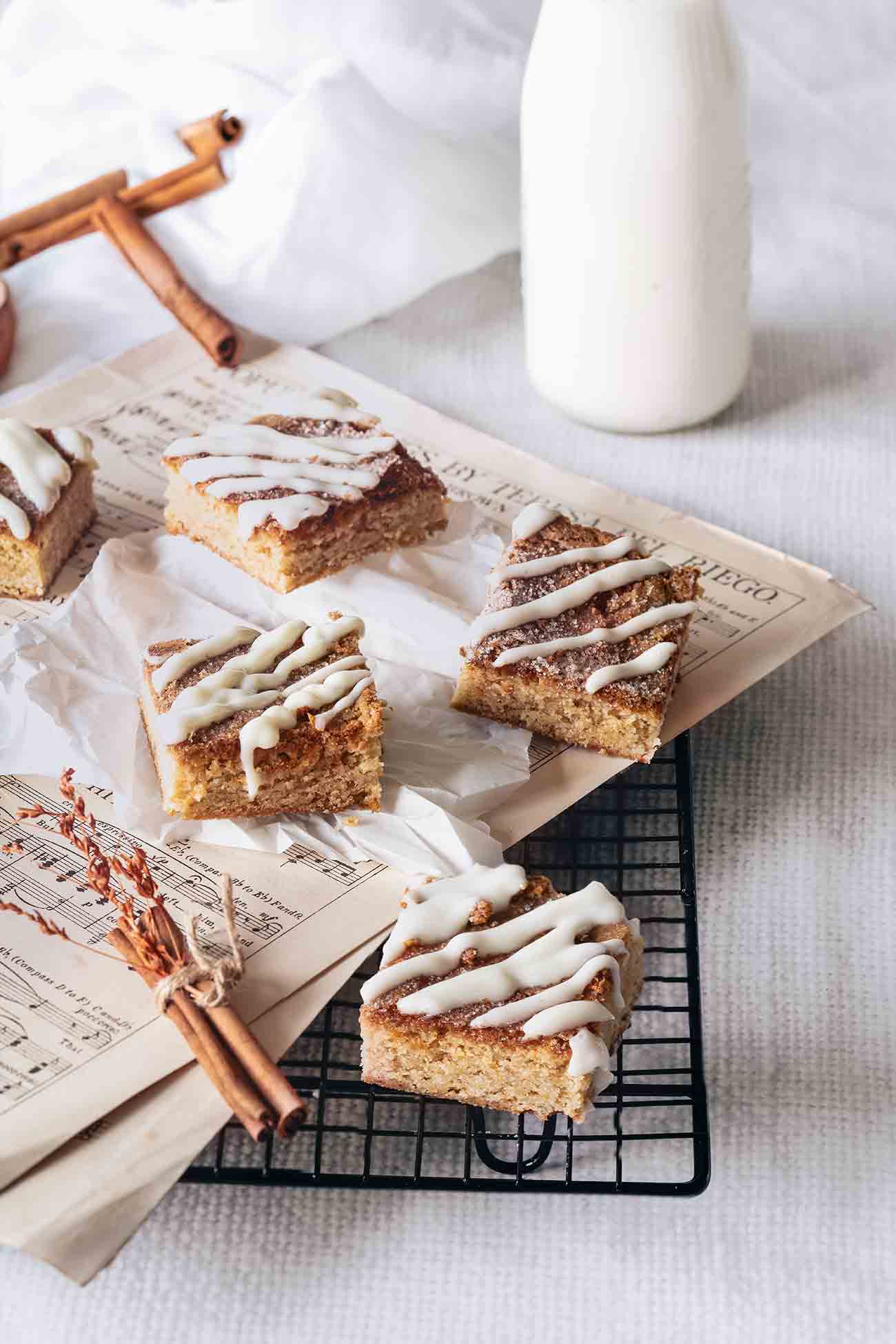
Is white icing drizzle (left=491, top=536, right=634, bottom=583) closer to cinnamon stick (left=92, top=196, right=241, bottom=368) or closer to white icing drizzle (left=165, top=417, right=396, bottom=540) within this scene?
white icing drizzle (left=165, top=417, right=396, bottom=540)

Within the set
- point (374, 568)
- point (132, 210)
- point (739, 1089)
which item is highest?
point (132, 210)

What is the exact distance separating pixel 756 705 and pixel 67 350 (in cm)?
158

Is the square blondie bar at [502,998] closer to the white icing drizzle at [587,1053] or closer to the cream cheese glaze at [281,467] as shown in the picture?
the white icing drizzle at [587,1053]

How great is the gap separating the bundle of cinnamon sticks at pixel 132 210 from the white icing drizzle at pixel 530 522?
3.36ft

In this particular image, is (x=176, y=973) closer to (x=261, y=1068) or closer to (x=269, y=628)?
(x=261, y=1068)

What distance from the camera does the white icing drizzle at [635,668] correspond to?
1.89 m

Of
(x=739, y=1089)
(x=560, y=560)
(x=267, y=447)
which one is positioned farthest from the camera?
(x=267, y=447)

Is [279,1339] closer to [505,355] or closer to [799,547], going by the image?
[799,547]

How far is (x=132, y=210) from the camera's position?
301cm

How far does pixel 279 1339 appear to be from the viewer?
1.47 meters

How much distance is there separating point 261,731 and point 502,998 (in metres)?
0.45

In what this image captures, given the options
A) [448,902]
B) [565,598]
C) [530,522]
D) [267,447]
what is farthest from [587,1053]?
[267,447]

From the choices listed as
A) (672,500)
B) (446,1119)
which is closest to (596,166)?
(672,500)

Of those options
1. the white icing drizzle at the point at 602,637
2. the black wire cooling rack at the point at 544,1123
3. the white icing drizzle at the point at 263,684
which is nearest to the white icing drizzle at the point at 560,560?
the white icing drizzle at the point at 602,637
